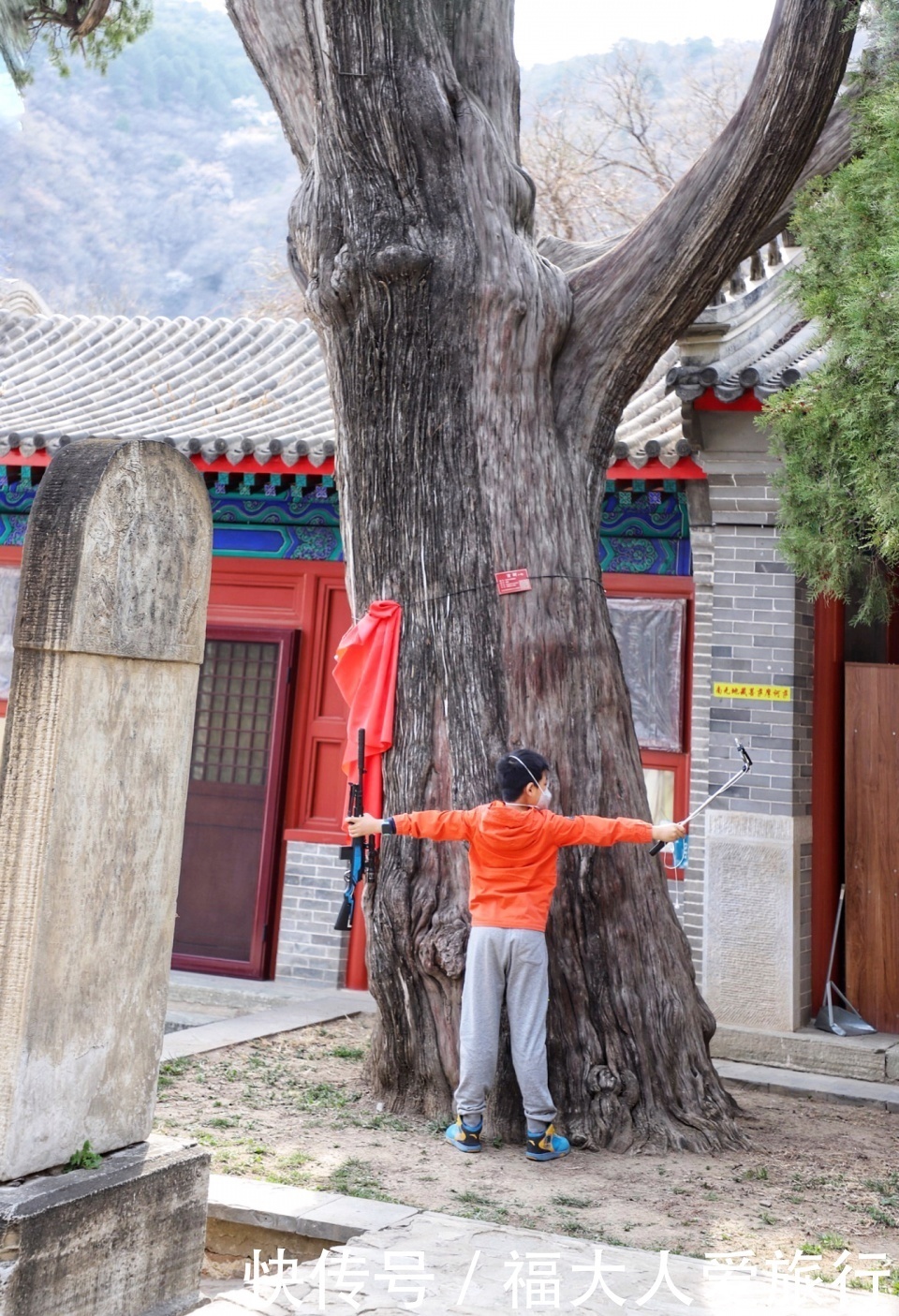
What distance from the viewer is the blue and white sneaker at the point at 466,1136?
531cm

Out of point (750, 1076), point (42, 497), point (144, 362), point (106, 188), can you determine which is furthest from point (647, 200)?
point (106, 188)

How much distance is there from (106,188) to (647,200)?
4410 cm

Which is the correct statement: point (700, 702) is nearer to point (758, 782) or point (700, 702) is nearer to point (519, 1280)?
point (758, 782)

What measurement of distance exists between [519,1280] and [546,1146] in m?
1.50

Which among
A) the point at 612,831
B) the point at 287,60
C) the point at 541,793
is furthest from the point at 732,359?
the point at 612,831

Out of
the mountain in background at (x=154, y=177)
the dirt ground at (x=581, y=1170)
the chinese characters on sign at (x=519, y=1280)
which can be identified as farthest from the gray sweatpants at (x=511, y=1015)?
the mountain in background at (x=154, y=177)

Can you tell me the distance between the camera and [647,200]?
24.3 m

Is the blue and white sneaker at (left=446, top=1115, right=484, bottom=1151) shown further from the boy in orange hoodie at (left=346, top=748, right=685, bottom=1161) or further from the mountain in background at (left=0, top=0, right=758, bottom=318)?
the mountain in background at (left=0, top=0, right=758, bottom=318)

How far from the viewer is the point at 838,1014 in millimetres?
7629

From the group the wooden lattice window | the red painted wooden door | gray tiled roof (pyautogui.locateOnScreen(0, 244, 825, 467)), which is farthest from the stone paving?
the wooden lattice window

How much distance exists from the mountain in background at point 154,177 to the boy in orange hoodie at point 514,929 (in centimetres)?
4679

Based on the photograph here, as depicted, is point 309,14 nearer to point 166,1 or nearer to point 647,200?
point 647,200

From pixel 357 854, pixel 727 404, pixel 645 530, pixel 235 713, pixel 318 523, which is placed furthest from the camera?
pixel 235 713

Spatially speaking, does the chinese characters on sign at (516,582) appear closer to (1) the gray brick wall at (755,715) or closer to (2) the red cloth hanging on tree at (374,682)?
(2) the red cloth hanging on tree at (374,682)
